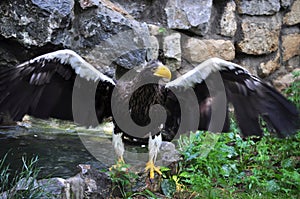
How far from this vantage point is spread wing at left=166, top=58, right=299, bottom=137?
3.11m

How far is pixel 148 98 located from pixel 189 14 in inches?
65.3

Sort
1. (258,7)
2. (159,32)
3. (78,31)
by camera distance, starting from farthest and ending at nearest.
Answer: (258,7) < (159,32) < (78,31)

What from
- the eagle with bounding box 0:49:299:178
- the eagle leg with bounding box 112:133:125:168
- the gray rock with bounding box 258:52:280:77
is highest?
the gray rock with bounding box 258:52:280:77

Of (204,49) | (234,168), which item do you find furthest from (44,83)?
(204,49)

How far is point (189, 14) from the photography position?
16.3 feet

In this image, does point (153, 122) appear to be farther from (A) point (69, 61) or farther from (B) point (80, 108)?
(A) point (69, 61)

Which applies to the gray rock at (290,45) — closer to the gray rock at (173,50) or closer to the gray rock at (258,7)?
the gray rock at (258,7)

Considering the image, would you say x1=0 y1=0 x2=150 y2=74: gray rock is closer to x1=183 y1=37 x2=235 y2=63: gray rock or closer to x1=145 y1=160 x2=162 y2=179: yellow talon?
x1=183 y1=37 x2=235 y2=63: gray rock

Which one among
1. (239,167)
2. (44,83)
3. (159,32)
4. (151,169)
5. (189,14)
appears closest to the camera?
(44,83)

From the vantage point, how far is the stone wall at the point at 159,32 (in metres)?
4.19

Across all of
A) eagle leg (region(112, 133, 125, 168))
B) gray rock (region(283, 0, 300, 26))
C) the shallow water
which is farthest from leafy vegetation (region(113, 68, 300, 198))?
gray rock (region(283, 0, 300, 26))

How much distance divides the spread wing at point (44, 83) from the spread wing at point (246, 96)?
774mm

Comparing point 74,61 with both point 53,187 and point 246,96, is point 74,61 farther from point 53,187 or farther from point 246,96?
point 246,96

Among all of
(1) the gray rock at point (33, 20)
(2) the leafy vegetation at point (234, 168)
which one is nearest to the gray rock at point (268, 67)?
(2) the leafy vegetation at point (234, 168)
